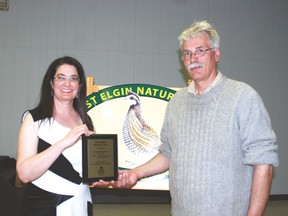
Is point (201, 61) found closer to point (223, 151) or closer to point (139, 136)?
point (223, 151)

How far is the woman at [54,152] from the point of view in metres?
1.50

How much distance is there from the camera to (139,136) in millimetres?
3465

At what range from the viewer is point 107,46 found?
14.3 feet

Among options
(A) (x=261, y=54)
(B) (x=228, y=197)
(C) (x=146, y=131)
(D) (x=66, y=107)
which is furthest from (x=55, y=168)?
(A) (x=261, y=54)

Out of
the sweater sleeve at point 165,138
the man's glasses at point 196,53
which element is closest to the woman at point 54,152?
the sweater sleeve at point 165,138

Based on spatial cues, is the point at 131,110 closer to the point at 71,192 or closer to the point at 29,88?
the point at 29,88

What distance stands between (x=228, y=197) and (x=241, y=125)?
13.8 inches

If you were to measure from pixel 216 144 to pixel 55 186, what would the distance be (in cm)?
88

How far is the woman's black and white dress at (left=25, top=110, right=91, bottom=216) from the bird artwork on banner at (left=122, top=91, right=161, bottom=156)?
1809 millimetres

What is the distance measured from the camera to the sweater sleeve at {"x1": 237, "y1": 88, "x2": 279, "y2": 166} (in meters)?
1.35

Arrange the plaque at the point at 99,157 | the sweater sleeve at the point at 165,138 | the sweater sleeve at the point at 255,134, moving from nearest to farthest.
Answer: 1. the sweater sleeve at the point at 255,134
2. the plaque at the point at 99,157
3. the sweater sleeve at the point at 165,138

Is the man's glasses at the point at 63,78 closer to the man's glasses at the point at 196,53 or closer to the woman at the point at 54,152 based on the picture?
the woman at the point at 54,152

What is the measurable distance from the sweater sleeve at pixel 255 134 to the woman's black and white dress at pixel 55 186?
35.7 inches

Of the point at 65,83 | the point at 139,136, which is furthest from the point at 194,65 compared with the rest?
the point at 139,136
